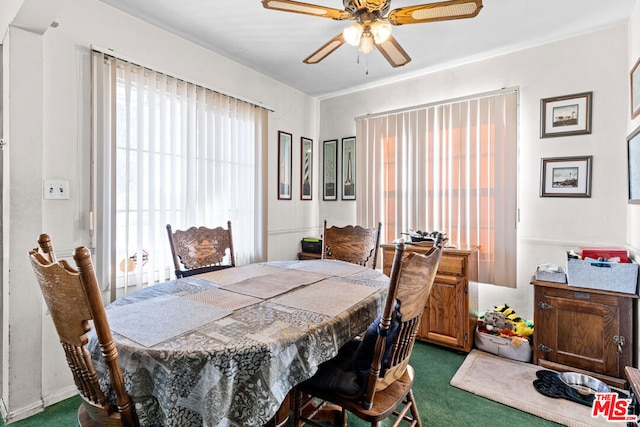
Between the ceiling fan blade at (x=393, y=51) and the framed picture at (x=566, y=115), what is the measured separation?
→ 4.92ft

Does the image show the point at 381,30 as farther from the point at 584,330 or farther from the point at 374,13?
the point at 584,330

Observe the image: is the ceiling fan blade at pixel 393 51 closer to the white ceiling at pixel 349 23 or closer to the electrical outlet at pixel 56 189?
the white ceiling at pixel 349 23

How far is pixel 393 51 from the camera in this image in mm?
2131

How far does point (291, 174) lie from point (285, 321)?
2829 millimetres

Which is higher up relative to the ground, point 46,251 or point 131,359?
point 46,251

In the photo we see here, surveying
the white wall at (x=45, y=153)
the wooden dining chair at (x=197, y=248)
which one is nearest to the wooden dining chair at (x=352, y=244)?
the wooden dining chair at (x=197, y=248)

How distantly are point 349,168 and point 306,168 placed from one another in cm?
56

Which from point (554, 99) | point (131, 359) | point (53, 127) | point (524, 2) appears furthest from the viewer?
point (554, 99)

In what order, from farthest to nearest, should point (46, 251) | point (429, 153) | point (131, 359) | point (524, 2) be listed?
point (429, 153) < point (524, 2) < point (46, 251) < point (131, 359)

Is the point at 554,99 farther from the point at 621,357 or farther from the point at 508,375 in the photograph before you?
the point at 508,375

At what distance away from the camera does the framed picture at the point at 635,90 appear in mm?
2129

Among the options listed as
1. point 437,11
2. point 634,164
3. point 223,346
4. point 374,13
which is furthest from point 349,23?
point 223,346

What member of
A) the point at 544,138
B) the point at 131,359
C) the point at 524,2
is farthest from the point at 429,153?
the point at 131,359

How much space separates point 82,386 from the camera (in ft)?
3.43
